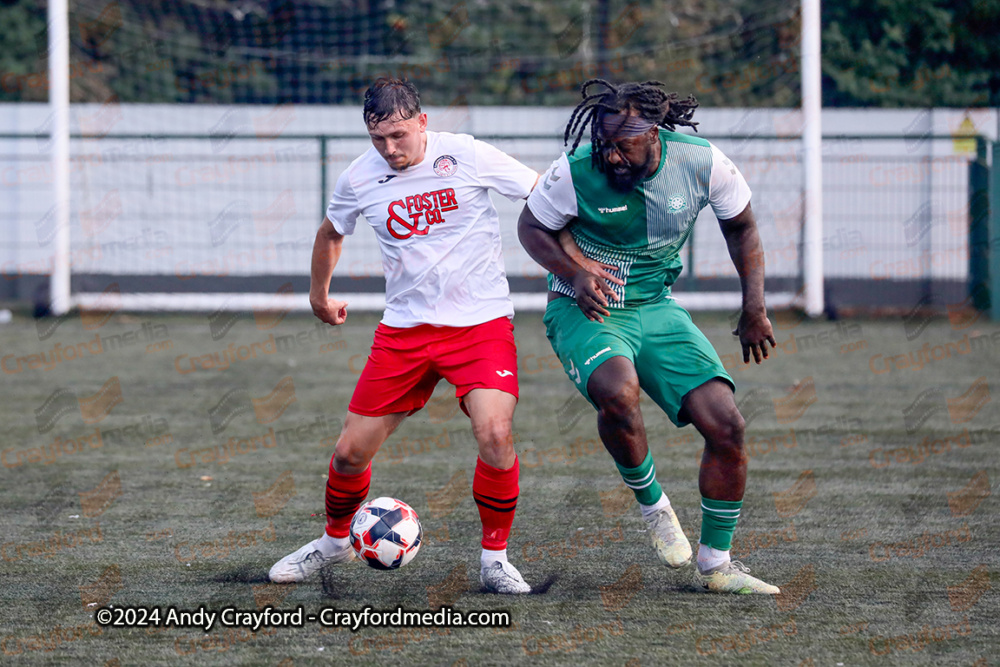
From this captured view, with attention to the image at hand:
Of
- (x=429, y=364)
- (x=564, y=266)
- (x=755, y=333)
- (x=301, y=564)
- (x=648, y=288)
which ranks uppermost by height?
→ (x=564, y=266)

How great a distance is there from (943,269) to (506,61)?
7.29 metres

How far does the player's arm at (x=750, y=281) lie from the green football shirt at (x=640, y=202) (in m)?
0.07

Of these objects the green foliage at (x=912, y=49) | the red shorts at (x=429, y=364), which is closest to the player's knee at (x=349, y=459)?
the red shorts at (x=429, y=364)

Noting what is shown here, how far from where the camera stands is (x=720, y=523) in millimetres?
3896

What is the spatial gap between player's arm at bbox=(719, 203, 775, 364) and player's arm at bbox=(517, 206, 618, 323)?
48cm

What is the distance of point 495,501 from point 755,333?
1.09 metres

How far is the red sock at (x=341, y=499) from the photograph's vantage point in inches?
→ 163

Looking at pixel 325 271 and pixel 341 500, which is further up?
pixel 325 271

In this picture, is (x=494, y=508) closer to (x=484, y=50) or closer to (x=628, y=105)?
(x=628, y=105)

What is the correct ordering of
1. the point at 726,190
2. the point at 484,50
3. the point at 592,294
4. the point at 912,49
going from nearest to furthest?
the point at 592,294
the point at 726,190
the point at 912,49
the point at 484,50

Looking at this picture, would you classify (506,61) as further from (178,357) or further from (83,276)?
(178,357)

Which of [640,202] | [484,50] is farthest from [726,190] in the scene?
[484,50]

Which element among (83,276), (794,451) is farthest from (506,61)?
(794,451)

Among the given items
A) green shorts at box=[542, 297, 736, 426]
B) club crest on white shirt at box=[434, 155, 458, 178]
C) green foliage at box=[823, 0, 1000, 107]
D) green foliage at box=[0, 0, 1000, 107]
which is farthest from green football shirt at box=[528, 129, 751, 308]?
green foliage at box=[823, 0, 1000, 107]
